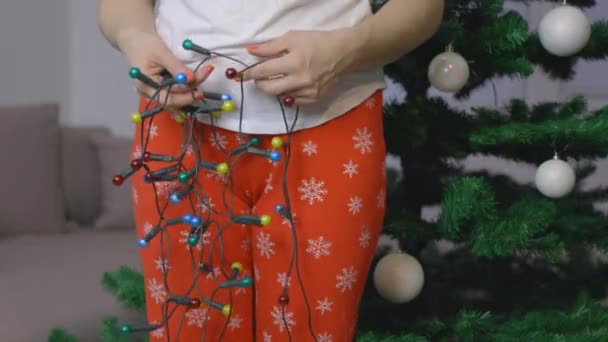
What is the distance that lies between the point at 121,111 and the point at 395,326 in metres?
2.19

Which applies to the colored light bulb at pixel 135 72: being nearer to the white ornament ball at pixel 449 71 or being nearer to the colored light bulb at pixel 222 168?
the colored light bulb at pixel 222 168

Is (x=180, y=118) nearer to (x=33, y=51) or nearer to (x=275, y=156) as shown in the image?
(x=275, y=156)

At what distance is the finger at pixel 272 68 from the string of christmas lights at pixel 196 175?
21mm

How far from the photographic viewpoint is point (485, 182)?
125 centimetres

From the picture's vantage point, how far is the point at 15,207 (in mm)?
2420

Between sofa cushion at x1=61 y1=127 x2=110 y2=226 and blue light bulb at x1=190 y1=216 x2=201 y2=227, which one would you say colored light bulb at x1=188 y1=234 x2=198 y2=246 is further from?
sofa cushion at x1=61 y1=127 x2=110 y2=226

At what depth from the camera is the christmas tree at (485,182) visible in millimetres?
1220

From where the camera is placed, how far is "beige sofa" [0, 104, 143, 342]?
184 centimetres

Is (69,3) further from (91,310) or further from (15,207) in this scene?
(91,310)

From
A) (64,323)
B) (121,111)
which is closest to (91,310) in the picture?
(64,323)

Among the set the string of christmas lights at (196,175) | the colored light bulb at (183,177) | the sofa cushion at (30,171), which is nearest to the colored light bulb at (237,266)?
the string of christmas lights at (196,175)

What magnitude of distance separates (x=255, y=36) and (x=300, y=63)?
0.07m

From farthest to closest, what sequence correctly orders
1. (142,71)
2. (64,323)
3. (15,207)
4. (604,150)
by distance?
(15,207), (64,323), (604,150), (142,71)

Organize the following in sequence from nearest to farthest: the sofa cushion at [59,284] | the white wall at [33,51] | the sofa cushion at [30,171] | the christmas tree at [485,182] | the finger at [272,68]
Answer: the finger at [272,68]
the christmas tree at [485,182]
the sofa cushion at [59,284]
the sofa cushion at [30,171]
the white wall at [33,51]
